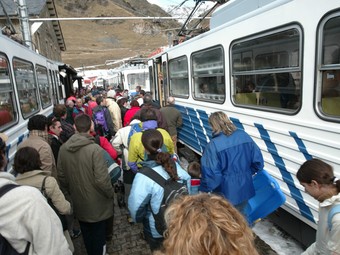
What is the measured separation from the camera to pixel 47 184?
2.43m

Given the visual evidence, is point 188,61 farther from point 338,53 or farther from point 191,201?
point 191,201

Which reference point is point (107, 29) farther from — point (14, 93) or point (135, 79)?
point (14, 93)

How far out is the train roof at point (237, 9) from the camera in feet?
11.9

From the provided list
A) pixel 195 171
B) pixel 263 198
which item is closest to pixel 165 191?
pixel 263 198

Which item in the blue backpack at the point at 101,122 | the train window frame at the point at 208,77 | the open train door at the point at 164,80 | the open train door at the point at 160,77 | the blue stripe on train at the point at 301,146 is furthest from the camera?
the open train door at the point at 160,77

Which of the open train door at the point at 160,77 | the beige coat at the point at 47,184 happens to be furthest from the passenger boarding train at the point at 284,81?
the open train door at the point at 160,77

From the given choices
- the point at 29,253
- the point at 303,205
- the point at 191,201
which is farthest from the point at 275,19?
the point at 29,253

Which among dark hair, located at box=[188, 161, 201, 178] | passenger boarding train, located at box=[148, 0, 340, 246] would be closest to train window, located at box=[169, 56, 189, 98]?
passenger boarding train, located at box=[148, 0, 340, 246]

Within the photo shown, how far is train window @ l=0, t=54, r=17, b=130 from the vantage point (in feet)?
12.3

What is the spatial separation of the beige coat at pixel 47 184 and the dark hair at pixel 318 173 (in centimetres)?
189

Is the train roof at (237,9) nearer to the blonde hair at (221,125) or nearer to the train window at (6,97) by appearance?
the blonde hair at (221,125)

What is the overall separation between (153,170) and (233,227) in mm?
Answer: 1394

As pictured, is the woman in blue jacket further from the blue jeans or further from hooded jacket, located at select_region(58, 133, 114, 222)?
the blue jeans

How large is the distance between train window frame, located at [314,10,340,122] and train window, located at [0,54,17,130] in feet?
11.5
